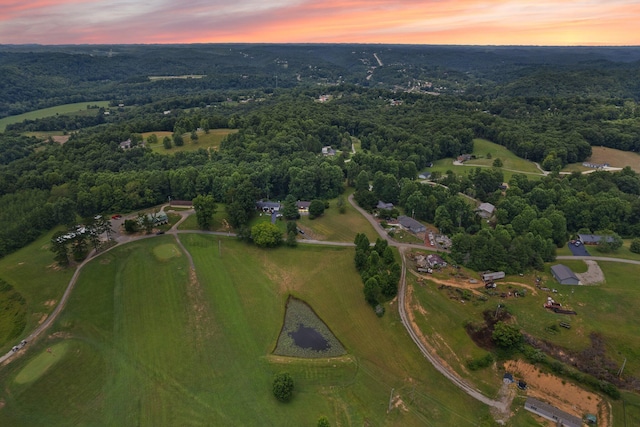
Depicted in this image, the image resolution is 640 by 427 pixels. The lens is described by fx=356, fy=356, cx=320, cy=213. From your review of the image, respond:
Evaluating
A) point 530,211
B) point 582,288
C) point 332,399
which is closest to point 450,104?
point 530,211

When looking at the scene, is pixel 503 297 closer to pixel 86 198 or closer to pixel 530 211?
pixel 530 211

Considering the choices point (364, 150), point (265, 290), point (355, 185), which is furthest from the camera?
point (364, 150)

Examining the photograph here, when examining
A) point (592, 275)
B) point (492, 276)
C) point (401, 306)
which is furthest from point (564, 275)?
point (401, 306)

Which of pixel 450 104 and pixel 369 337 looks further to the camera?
pixel 450 104

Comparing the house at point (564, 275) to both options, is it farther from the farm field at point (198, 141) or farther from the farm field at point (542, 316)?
the farm field at point (198, 141)

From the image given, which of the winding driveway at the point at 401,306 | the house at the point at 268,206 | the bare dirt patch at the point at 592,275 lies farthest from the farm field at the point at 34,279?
the bare dirt patch at the point at 592,275

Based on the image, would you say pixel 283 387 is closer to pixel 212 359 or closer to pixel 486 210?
pixel 212 359
